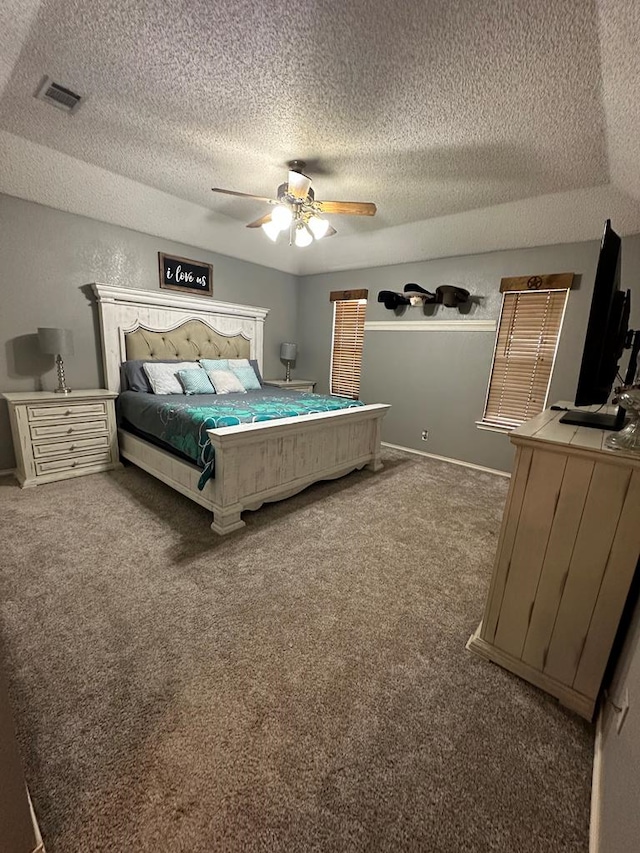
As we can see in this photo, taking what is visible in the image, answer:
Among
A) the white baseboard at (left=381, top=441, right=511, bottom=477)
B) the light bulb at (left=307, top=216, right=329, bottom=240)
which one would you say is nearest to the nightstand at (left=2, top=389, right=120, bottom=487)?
the light bulb at (left=307, top=216, right=329, bottom=240)

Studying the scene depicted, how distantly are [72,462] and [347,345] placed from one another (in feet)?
11.3

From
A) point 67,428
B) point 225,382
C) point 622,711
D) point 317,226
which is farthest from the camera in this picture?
point 225,382

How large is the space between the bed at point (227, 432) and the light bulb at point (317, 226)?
140 centimetres

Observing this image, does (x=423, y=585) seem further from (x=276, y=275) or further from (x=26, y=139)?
(x=276, y=275)

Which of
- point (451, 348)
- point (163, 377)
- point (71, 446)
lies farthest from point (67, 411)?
point (451, 348)

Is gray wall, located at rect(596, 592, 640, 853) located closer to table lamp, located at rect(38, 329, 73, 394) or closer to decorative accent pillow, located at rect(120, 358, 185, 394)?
decorative accent pillow, located at rect(120, 358, 185, 394)

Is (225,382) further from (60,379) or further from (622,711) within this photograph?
(622,711)

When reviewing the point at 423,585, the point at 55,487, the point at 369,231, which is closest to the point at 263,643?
the point at 423,585

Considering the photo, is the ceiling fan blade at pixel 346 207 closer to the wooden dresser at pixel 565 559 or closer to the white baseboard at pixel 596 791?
the wooden dresser at pixel 565 559

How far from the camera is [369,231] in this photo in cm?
377

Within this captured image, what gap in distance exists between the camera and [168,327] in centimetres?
381

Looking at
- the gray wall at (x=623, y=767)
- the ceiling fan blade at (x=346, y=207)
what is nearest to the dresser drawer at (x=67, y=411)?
the ceiling fan blade at (x=346, y=207)

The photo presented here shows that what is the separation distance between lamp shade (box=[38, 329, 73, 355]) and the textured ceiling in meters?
1.12

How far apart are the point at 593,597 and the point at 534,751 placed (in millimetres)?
535
